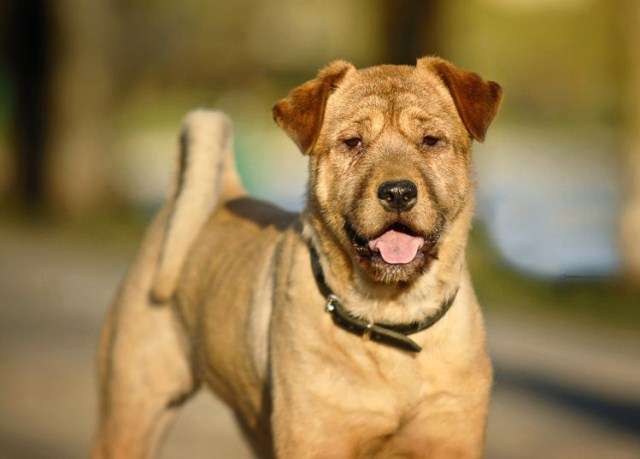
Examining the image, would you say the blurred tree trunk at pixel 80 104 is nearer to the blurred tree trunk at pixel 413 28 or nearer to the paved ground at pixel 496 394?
the blurred tree trunk at pixel 413 28

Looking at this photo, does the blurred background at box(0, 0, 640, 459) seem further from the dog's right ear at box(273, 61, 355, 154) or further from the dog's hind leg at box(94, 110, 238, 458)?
the dog's hind leg at box(94, 110, 238, 458)

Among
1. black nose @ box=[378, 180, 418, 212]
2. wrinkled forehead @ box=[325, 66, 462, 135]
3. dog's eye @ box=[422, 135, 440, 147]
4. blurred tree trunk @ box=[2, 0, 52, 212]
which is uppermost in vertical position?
wrinkled forehead @ box=[325, 66, 462, 135]

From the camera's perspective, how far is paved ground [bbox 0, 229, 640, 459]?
25.5 feet

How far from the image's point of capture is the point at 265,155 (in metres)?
22.7

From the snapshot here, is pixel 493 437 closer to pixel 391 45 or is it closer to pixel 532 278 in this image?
pixel 532 278

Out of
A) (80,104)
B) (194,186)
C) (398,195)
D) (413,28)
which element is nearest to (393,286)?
(398,195)

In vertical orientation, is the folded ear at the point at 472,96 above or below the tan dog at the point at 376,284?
above

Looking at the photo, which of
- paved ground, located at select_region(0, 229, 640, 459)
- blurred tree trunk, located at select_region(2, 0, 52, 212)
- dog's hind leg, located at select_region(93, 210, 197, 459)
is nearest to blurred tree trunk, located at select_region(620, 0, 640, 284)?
paved ground, located at select_region(0, 229, 640, 459)

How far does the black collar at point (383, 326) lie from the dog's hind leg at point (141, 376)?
4.71 ft

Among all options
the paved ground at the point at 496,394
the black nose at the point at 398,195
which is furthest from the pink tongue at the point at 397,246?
the paved ground at the point at 496,394

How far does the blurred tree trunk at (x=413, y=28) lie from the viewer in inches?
683

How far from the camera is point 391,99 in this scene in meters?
5.09

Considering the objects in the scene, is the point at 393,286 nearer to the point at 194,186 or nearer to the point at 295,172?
the point at 194,186

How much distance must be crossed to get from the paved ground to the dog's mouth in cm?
279
